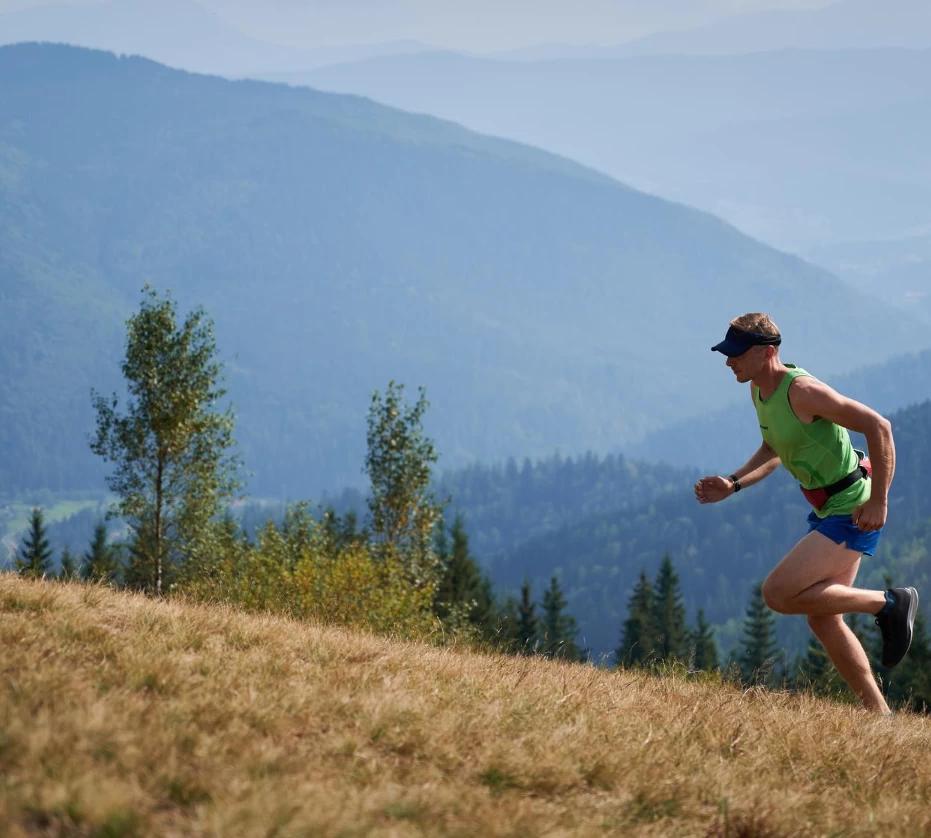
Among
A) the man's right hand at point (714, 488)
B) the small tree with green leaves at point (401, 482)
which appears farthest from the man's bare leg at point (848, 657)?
the small tree with green leaves at point (401, 482)

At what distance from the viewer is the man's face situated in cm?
777

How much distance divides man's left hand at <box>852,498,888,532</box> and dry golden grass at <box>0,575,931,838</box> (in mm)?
1305

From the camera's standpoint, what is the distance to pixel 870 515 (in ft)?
24.3

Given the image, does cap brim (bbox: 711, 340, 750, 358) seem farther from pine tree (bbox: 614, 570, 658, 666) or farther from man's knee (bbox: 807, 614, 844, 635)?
pine tree (bbox: 614, 570, 658, 666)

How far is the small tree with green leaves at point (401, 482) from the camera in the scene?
190ft

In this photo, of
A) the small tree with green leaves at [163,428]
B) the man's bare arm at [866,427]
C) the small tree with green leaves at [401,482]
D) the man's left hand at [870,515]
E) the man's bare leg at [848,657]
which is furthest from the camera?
the small tree with green leaves at [401,482]

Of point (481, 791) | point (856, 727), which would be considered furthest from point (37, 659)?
point (856, 727)

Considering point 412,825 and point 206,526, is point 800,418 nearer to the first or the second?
point 412,825

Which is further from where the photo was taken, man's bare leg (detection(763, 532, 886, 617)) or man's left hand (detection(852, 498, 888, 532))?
man's bare leg (detection(763, 532, 886, 617))

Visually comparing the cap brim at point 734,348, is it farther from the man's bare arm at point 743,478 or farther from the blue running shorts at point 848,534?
the blue running shorts at point 848,534

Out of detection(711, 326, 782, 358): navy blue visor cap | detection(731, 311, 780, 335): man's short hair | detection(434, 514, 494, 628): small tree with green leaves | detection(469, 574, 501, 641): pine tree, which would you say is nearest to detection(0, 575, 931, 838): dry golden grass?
detection(711, 326, 782, 358): navy blue visor cap

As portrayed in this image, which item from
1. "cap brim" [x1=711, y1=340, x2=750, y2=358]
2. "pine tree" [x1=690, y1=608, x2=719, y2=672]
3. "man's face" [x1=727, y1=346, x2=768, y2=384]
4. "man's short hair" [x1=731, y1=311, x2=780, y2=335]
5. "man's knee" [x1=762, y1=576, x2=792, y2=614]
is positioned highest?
"man's short hair" [x1=731, y1=311, x2=780, y2=335]

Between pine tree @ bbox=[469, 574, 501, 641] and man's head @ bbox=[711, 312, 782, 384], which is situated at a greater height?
man's head @ bbox=[711, 312, 782, 384]

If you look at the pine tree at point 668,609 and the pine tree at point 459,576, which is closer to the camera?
the pine tree at point 459,576
